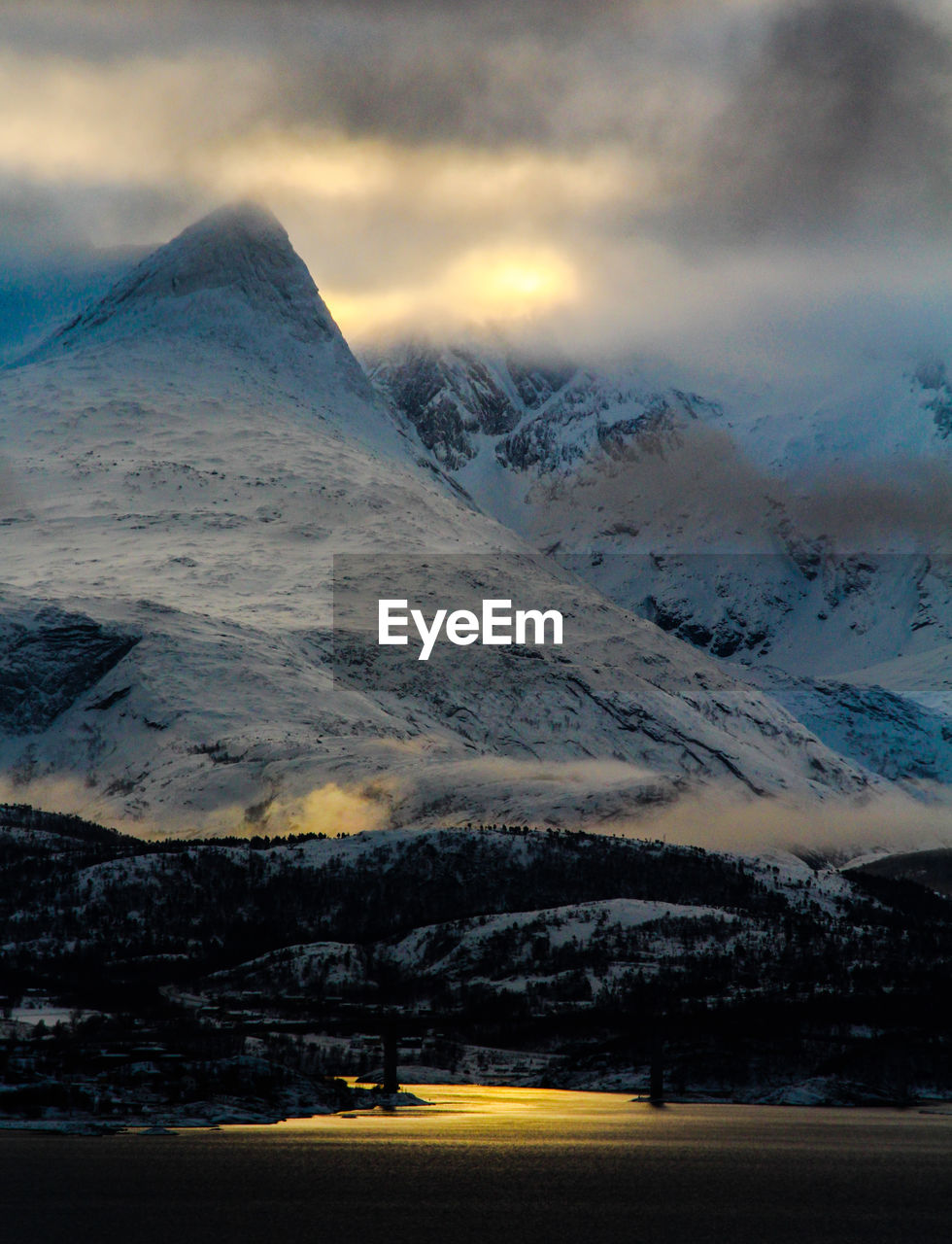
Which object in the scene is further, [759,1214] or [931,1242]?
[759,1214]

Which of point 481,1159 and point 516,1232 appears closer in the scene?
point 516,1232

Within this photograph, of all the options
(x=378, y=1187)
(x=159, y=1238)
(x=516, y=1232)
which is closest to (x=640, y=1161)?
Answer: (x=378, y=1187)

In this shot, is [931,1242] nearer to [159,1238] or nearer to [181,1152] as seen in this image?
[159,1238]

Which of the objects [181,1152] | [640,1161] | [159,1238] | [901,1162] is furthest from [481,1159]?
[159,1238]

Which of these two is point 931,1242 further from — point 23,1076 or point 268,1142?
point 23,1076

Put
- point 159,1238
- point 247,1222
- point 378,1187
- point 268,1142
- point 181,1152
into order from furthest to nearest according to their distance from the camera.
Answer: point 268,1142 < point 181,1152 < point 378,1187 < point 247,1222 < point 159,1238

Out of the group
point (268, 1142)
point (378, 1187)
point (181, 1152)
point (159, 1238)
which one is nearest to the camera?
point (159, 1238)
